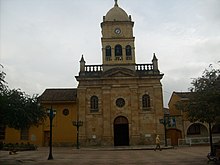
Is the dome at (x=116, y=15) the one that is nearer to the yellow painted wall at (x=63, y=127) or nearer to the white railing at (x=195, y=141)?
the yellow painted wall at (x=63, y=127)

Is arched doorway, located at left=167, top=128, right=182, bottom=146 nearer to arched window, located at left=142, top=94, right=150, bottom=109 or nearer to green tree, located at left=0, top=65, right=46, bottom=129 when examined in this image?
arched window, located at left=142, top=94, right=150, bottom=109

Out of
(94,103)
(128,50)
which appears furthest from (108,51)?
(94,103)

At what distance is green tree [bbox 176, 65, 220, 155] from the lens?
16.1 meters

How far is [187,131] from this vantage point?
38594 mm

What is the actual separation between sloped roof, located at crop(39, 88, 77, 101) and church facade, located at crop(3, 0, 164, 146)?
0.43ft

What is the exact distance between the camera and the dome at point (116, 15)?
41844 mm

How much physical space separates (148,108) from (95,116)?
6827mm

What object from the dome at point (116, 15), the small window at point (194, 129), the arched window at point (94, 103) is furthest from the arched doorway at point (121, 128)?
the dome at point (116, 15)

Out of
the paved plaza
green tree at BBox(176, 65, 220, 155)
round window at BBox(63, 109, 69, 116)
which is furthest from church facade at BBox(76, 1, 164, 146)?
green tree at BBox(176, 65, 220, 155)

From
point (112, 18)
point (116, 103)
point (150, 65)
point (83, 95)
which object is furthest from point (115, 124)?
point (112, 18)

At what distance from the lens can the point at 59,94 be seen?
41312 millimetres

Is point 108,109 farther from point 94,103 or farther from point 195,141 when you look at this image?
point 195,141

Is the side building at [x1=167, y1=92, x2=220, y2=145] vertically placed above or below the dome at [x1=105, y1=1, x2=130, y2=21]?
below

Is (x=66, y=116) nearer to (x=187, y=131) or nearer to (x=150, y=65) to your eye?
(x=150, y=65)
